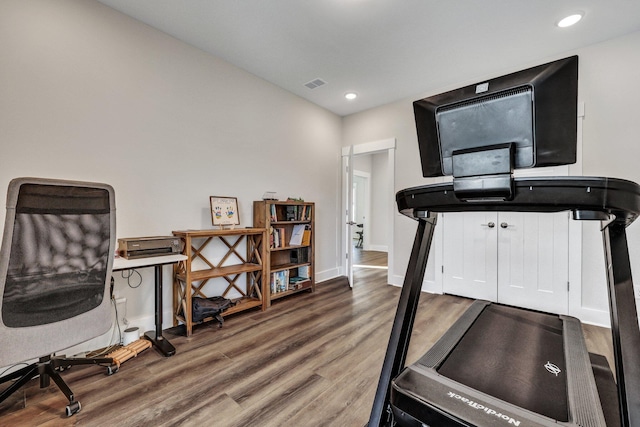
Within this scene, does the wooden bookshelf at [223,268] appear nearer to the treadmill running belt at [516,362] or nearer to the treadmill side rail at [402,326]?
the treadmill side rail at [402,326]

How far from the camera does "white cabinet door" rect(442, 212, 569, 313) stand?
9.54 ft

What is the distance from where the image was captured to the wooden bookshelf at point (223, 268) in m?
2.53

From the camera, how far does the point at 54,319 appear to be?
1.45 m

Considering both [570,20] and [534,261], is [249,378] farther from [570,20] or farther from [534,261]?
[570,20]

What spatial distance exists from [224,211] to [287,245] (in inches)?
37.1

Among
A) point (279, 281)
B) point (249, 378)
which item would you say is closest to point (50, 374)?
point (249, 378)

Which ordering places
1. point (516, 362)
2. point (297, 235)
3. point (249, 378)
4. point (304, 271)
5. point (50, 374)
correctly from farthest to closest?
point (304, 271)
point (297, 235)
point (249, 378)
point (50, 374)
point (516, 362)

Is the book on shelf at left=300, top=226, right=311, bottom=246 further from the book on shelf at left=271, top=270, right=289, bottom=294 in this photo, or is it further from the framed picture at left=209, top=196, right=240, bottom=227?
the framed picture at left=209, top=196, right=240, bottom=227

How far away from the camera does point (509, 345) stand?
1488 mm

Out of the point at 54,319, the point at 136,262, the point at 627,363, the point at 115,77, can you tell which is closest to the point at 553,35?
the point at 627,363

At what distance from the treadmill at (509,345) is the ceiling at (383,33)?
182 centimetres

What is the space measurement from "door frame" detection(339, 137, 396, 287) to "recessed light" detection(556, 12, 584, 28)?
1980mm

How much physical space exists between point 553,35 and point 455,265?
2513 mm

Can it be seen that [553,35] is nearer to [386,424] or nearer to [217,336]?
[386,424]
